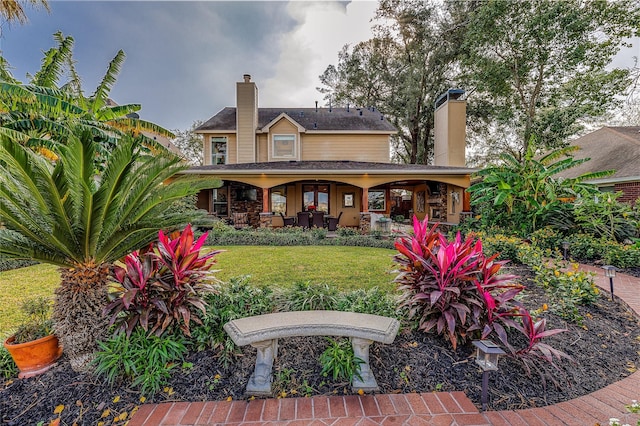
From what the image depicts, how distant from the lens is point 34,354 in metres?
2.75

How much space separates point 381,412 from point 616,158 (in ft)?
61.6

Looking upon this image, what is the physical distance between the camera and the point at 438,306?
2986 mm

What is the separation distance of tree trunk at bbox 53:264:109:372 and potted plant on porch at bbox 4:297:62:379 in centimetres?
23

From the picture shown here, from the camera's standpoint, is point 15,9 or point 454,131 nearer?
point 15,9

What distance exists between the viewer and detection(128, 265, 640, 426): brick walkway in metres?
2.20

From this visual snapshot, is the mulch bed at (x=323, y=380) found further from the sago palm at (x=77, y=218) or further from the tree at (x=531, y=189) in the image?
the tree at (x=531, y=189)

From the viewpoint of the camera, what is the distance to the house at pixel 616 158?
12203 millimetres

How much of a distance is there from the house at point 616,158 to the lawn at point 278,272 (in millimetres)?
12040

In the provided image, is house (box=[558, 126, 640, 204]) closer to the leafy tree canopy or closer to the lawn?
the leafy tree canopy

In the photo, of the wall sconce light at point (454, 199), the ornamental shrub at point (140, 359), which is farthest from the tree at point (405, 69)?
the ornamental shrub at point (140, 359)

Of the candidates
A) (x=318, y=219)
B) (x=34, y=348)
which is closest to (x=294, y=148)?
(x=318, y=219)

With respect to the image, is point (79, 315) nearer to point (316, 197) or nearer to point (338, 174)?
point (338, 174)

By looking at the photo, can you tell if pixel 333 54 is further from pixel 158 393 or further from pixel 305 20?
pixel 158 393

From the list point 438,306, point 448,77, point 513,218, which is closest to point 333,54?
point 448,77
